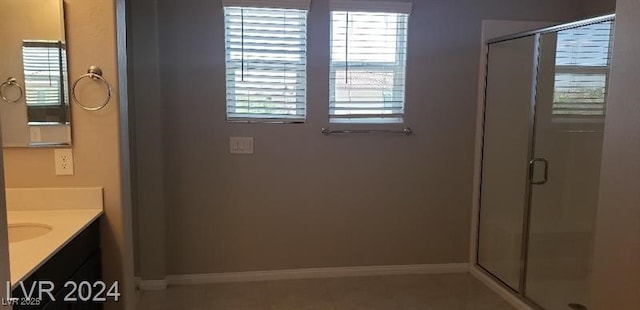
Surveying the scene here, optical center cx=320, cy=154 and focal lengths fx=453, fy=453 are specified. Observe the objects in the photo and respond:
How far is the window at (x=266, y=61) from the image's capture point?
3217 mm

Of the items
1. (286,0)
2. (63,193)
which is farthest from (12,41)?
(286,0)

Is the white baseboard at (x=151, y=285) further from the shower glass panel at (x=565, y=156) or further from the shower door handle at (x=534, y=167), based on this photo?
the shower door handle at (x=534, y=167)

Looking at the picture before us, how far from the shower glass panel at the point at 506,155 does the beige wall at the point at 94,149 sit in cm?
264

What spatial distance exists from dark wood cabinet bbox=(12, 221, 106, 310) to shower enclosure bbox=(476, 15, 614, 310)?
2.66m

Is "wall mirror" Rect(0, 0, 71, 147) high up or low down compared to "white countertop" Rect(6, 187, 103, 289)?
up

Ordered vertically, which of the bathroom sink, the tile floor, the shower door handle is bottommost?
the tile floor

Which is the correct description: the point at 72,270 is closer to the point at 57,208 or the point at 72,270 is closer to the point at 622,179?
the point at 57,208

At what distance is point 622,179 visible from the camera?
58.2 inches

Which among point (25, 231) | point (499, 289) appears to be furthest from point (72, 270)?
point (499, 289)

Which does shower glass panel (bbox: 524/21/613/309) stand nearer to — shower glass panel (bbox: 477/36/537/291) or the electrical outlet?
shower glass panel (bbox: 477/36/537/291)

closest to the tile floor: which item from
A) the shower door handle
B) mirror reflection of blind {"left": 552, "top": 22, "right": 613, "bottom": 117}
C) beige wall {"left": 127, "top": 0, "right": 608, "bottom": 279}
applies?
beige wall {"left": 127, "top": 0, "right": 608, "bottom": 279}

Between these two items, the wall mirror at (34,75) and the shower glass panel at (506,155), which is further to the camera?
the shower glass panel at (506,155)

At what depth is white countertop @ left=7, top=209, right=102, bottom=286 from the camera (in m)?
1.38

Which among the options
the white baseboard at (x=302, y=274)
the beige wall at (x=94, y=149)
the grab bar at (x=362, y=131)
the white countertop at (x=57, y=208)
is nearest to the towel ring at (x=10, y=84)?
the beige wall at (x=94, y=149)
